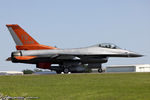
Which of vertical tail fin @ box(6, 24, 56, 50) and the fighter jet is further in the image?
vertical tail fin @ box(6, 24, 56, 50)

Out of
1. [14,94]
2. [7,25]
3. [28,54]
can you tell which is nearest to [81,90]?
[14,94]

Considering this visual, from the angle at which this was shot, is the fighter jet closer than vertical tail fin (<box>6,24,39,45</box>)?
Yes

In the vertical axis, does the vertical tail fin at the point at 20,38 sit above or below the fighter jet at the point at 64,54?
above

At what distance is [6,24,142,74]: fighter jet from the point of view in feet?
126

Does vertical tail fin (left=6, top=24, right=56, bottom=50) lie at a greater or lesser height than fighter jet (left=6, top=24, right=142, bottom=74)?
greater

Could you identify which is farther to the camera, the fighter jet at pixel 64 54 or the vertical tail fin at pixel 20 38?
the vertical tail fin at pixel 20 38

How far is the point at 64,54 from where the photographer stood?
38594 mm

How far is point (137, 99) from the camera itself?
47.0ft

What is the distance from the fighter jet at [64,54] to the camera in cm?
3831

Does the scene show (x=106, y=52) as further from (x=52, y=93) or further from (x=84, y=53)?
(x=52, y=93)

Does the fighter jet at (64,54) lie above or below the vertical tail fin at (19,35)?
below

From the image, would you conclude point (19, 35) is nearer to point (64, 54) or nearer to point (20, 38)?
point (20, 38)

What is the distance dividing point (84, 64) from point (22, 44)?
7854mm

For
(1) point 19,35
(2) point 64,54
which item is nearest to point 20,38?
Result: (1) point 19,35
